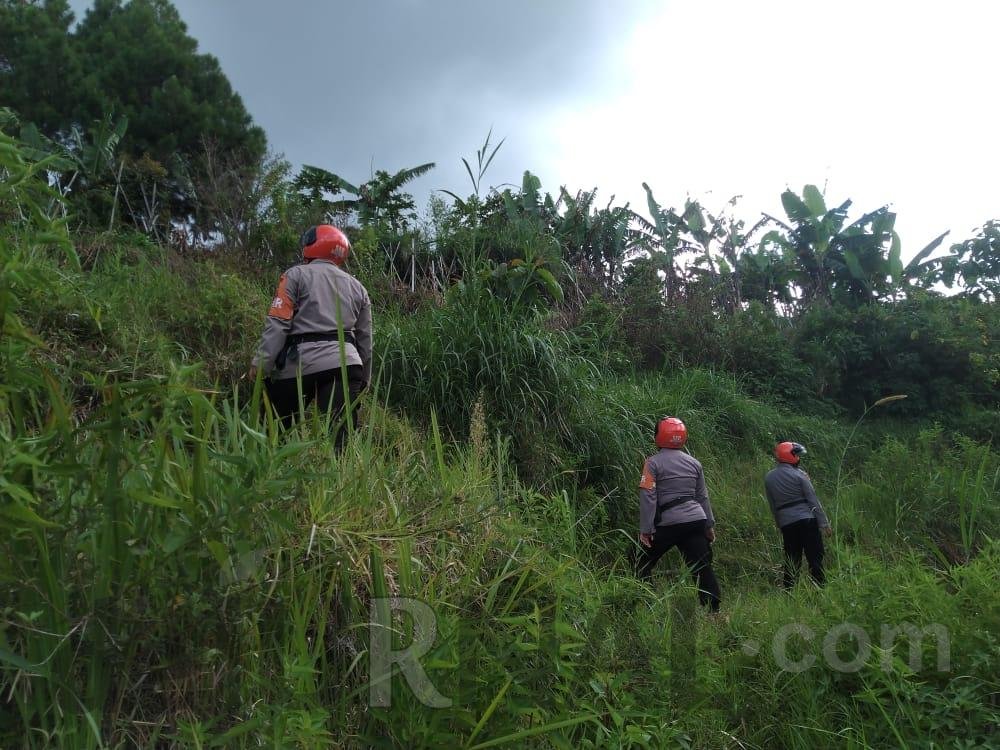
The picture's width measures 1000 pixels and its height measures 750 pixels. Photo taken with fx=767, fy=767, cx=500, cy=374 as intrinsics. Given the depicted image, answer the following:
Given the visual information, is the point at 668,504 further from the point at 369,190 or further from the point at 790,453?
the point at 369,190

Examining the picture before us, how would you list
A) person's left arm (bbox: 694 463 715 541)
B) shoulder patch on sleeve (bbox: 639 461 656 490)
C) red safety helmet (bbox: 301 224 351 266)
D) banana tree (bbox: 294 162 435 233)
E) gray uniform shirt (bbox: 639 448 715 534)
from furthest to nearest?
banana tree (bbox: 294 162 435 233), person's left arm (bbox: 694 463 715 541), shoulder patch on sleeve (bbox: 639 461 656 490), gray uniform shirt (bbox: 639 448 715 534), red safety helmet (bbox: 301 224 351 266)

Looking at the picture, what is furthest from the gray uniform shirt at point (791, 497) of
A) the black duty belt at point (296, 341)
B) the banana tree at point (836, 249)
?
the banana tree at point (836, 249)

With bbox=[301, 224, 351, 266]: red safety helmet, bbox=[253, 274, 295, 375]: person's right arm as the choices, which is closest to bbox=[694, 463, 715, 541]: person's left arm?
bbox=[301, 224, 351, 266]: red safety helmet

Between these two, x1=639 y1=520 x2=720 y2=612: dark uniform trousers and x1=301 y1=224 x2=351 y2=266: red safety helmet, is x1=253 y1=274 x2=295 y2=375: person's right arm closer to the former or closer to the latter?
x1=301 y1=224 x2=351 y2=266: red safety helmet

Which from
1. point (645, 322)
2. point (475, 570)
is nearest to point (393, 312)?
point (475, 570)

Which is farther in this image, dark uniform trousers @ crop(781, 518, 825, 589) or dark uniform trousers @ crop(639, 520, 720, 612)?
dark uniform trousers @ crop(781, 518, 825, 589)

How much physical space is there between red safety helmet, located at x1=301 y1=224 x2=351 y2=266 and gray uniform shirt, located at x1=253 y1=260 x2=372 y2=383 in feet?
0.20

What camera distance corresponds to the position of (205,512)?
1.93m

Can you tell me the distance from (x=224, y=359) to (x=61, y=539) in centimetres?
398

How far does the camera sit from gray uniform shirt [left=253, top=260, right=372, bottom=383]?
13.8 ft

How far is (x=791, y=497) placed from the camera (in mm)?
6871

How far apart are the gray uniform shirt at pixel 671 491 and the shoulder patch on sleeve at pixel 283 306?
10.0 ft

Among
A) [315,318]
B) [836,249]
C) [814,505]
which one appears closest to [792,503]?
[814,505]

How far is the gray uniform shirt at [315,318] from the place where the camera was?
421 centimetres
